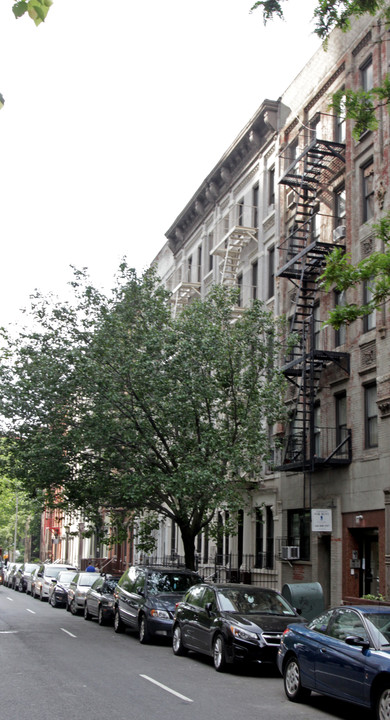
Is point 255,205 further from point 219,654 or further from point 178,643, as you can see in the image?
point 219,654

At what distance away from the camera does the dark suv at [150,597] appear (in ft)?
60.5

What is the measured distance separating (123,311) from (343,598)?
974 centimetres

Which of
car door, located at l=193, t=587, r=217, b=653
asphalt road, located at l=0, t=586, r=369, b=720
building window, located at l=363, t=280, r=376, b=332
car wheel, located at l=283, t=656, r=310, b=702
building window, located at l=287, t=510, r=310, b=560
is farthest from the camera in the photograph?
building window, located at l=287, t=510, r=310, b=560

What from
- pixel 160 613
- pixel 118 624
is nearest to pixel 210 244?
pixel 118 624

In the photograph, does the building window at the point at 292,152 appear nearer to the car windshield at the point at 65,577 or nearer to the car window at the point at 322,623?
the car windshield at the point at 65,577

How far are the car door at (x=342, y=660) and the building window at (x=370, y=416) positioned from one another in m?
11.3

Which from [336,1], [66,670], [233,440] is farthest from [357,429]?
[336,1]

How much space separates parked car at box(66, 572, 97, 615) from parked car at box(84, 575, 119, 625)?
1525 millimetres

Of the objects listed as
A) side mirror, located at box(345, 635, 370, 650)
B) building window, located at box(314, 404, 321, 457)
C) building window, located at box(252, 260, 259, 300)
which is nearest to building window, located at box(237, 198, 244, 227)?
building window, located at box(252, 260, 259, 300)

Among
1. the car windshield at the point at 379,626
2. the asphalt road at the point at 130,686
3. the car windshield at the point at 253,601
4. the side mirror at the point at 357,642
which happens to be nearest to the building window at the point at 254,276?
the asphalt road at the point at 130,686

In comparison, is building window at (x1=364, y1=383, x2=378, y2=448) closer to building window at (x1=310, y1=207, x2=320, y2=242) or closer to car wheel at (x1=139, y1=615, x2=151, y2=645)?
building window at (x1=310, y1=207, x2=320, y2=242)

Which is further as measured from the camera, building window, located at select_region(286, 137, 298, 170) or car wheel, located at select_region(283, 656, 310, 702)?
building window, located at select_region(286, 137, 298, 170)

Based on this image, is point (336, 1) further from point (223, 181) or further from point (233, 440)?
point (223, 181)

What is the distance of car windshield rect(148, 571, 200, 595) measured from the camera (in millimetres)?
19281
